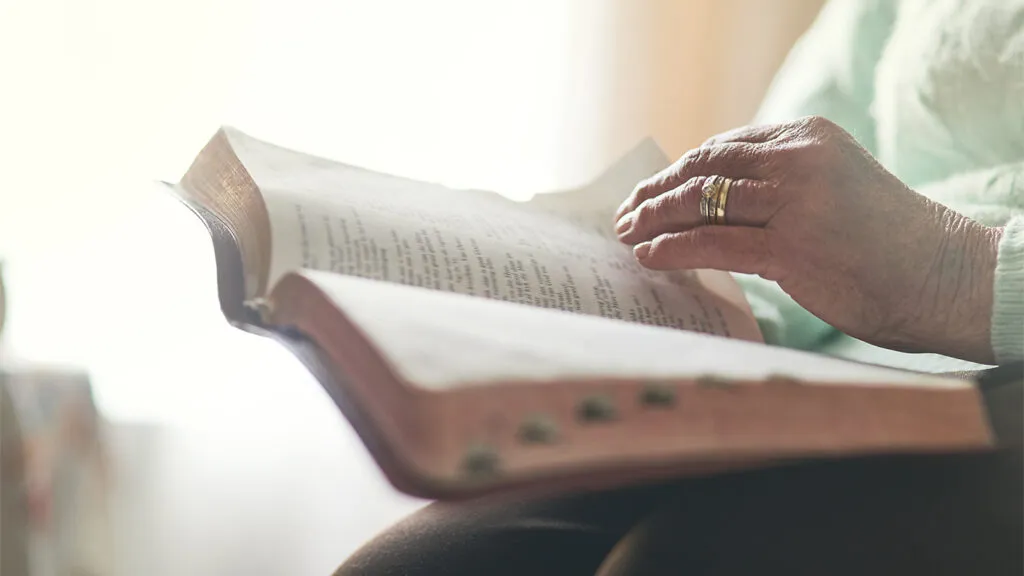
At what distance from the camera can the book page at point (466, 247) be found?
1.11 feet

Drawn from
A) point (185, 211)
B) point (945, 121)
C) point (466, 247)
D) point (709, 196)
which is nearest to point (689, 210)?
point (709, 196)

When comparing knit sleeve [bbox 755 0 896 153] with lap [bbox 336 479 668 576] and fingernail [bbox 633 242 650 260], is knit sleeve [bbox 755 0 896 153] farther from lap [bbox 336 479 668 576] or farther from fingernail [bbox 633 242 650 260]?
lap [bbox 336 479 668 576]

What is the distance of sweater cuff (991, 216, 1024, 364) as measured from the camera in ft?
1.08

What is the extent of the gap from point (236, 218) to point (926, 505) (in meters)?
0.30

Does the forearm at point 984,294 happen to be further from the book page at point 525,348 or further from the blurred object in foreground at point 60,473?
the blurred object in foreground at point 60,473

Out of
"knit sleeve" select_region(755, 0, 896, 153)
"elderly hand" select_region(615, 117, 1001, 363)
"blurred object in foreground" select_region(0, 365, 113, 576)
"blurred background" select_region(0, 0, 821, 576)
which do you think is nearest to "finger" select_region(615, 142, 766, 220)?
"elderly hand" select_region(615, 117, 1001, 363)

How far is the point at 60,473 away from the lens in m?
0.65

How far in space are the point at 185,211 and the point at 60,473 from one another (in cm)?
26

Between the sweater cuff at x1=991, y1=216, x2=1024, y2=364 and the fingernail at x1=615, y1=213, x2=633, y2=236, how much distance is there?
189mm

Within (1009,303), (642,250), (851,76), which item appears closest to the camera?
(1009,303)

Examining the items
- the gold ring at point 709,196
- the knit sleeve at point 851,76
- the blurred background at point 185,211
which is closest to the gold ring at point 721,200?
the gold ring at point 709,196

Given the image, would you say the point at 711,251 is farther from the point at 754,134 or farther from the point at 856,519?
the point at 856,519

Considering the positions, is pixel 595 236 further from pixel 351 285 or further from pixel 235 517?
pixel 235 517

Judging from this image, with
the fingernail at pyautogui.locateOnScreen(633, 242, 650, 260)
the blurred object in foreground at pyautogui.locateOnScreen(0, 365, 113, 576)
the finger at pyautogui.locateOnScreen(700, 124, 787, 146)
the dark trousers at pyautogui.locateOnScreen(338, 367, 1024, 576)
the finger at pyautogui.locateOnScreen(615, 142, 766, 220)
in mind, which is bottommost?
the blurred object in foreground at pyautogui.locateOnScreen(0, 365, 113, 576)
